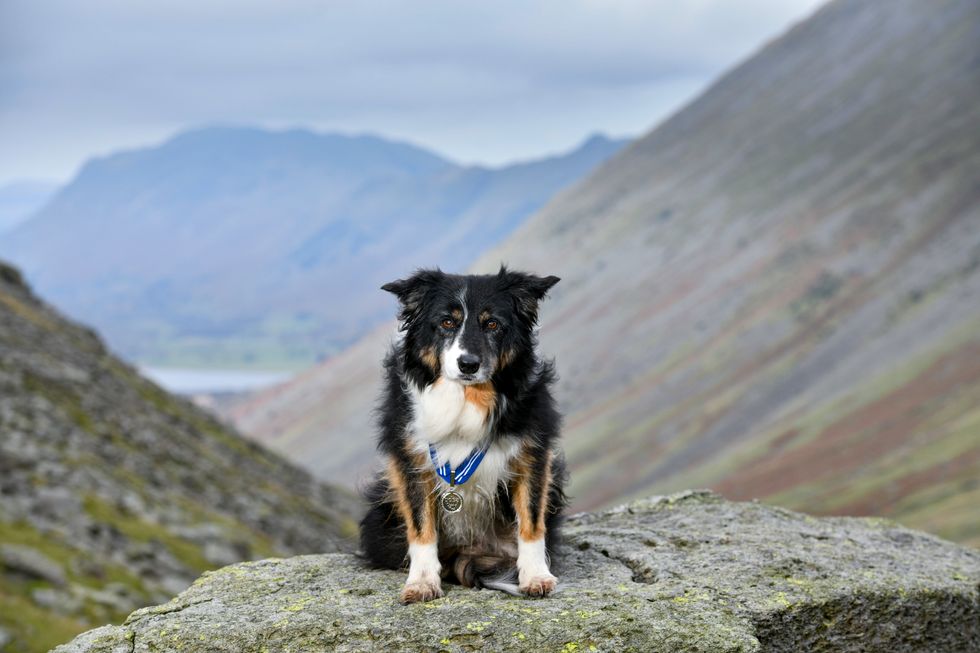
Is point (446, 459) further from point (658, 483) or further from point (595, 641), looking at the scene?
point (658, 483)

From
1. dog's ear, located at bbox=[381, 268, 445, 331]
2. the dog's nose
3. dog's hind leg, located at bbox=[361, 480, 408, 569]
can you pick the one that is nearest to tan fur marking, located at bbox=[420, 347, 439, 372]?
dog's ear, located at bbox=[381, 268, 445, 331]

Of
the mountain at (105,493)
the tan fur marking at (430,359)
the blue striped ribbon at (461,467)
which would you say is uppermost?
the mountain at (105,493)

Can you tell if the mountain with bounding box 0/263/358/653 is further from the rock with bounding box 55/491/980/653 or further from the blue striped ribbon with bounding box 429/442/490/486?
the blue striped ribbon with bounding box 429/442/490/486

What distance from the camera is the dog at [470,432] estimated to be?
29.4 feet

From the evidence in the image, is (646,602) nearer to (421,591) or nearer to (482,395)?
(421,591)

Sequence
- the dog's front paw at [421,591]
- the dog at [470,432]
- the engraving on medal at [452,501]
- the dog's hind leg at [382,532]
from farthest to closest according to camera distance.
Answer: the dog's hind leg at [382,532] → the engraving on medal at [452,501] → the dog's front paw at [421,591] → the dog at [470,432]

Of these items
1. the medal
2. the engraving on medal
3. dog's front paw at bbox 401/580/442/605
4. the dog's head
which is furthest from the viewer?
the engraving on medal

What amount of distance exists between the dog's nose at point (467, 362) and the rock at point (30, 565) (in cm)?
2928

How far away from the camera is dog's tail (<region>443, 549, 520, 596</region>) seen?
966cm

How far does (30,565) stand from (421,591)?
2874cm

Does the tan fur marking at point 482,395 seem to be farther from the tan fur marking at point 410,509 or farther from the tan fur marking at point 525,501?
the tan fur marking at point 410,509

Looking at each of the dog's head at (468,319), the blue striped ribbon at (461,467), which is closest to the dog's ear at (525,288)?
the dog's head at (468,319)

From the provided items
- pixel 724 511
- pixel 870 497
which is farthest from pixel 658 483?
pixel 724 511

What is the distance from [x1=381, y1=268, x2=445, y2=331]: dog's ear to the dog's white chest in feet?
2.16
